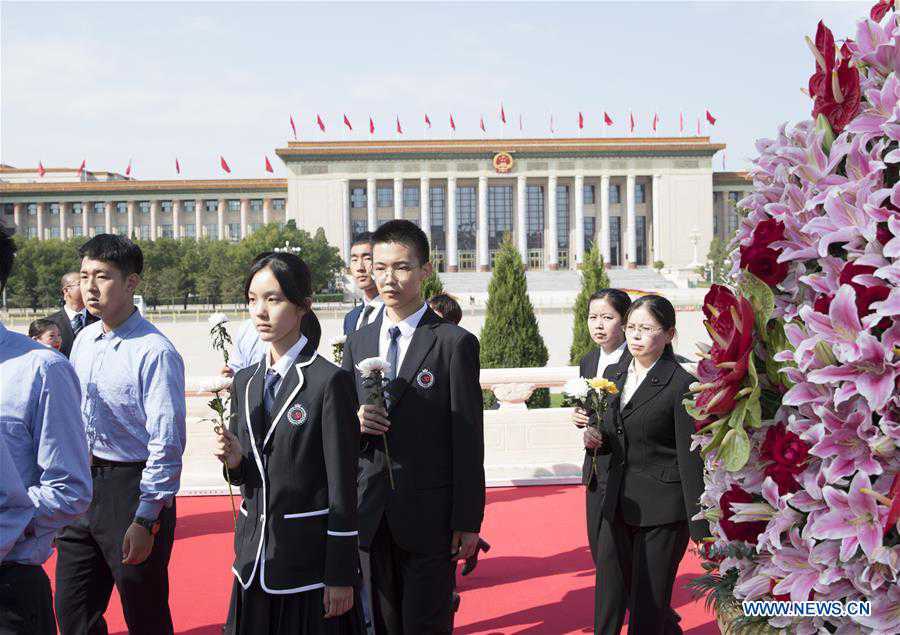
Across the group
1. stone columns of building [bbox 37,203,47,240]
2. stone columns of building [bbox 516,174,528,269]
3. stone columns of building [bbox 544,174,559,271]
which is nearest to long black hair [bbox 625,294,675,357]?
stone columns of building [bbox 516,174,528,269]

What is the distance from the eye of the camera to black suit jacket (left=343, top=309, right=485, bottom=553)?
2760mm

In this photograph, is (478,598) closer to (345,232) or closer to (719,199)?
(345,232)

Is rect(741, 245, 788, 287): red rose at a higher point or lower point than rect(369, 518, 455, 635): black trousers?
higher

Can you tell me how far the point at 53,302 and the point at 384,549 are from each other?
4577 cm

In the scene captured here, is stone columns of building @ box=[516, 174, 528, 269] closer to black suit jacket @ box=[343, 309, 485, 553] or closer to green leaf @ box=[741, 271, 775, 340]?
black suit jacket @ box=[343, 309, 485, 553]

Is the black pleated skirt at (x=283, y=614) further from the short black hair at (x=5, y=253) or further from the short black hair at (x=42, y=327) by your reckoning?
the short black hair at (x=42, y=327)

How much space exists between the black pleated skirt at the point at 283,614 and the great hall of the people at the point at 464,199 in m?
53.5

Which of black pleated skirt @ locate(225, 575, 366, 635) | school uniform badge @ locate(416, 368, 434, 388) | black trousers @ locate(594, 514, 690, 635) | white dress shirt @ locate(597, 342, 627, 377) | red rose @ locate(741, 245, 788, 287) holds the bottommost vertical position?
black trousers @ locate(594, 514, 690, 635)

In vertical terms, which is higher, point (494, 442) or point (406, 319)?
point (406, 319)

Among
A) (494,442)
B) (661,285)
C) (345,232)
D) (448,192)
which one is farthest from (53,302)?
(494,442)

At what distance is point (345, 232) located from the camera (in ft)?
186

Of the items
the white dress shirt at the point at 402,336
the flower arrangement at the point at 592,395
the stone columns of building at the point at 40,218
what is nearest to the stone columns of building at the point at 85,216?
the stone columns of building at the point at 40,218

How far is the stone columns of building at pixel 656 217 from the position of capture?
56844 millimetres

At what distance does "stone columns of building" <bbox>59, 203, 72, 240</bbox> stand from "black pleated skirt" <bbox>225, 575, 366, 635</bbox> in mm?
64113
